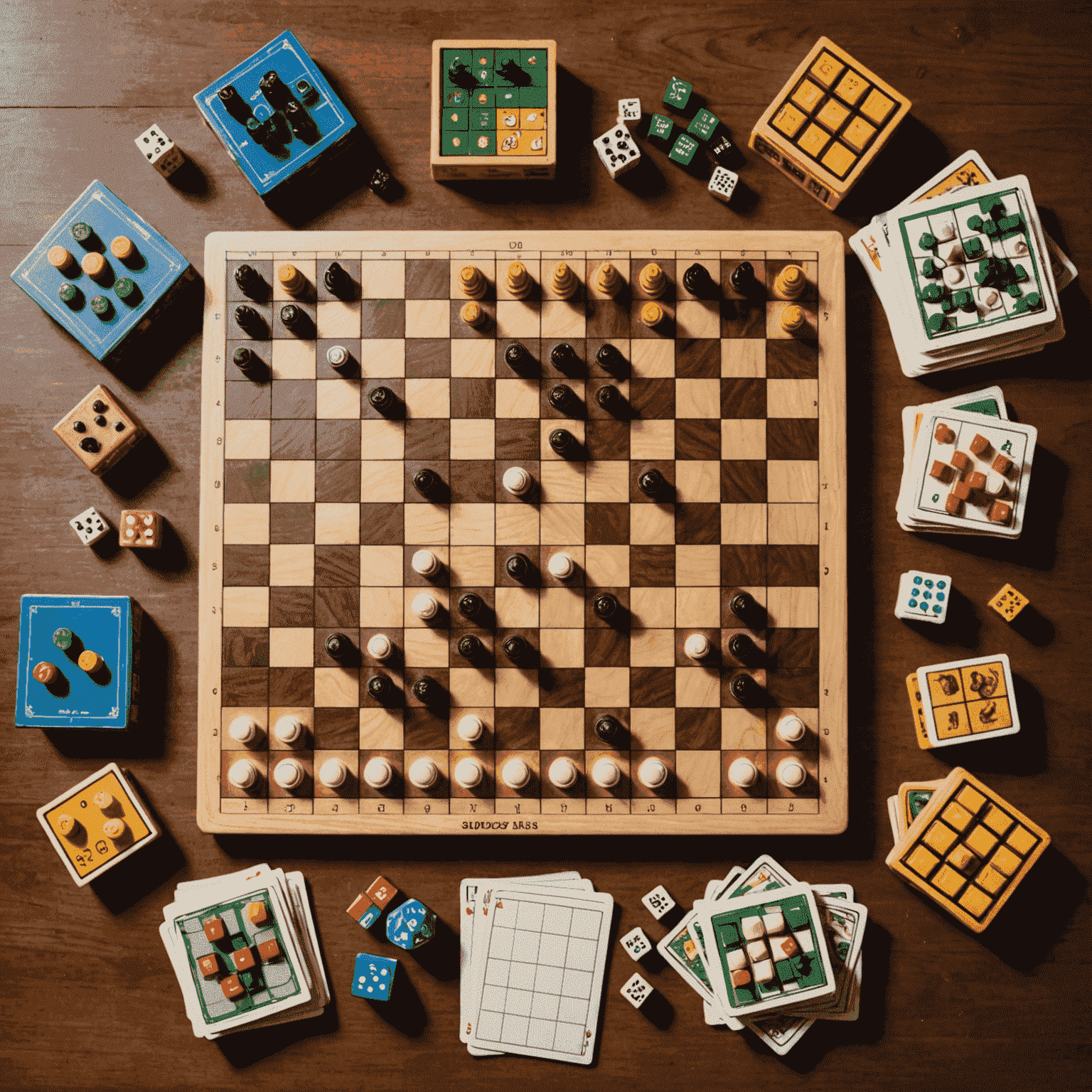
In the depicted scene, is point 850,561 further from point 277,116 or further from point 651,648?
point 277,116

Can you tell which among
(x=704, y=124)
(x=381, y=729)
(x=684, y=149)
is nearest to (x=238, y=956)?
(x=381, y=729)

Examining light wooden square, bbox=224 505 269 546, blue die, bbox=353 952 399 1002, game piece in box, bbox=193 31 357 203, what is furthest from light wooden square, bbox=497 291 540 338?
blue die, bbox=353 952 399 1002

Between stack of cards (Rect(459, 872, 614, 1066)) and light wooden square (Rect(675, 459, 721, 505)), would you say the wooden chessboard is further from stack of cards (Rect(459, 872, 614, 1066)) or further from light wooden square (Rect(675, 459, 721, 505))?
stack of cards (Rect(459, 872, 614, 1066))

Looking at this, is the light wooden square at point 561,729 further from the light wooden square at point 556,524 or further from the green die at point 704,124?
the green die at point 704,124

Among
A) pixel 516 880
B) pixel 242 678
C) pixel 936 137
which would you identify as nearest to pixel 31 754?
pixel 242 678

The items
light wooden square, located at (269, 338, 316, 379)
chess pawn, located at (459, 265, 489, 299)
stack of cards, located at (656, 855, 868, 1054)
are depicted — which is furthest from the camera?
light wooden square, located at (269, 338, 316, 379)

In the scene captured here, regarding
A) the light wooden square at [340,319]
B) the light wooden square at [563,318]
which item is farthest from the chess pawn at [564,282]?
the light wooden square at [340,319]
